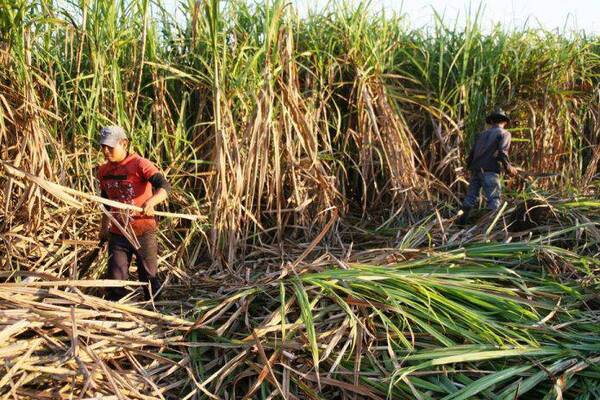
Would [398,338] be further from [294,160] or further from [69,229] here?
[69,229]

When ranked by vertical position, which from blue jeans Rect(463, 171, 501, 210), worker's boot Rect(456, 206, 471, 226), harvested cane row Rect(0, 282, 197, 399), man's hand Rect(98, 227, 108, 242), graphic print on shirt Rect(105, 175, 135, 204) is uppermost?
graphic print on shirt Rect(105, 175, 135, 204)

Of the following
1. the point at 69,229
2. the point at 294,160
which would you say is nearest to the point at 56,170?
the point at 69,229

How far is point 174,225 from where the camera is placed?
137 inches

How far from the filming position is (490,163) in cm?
410

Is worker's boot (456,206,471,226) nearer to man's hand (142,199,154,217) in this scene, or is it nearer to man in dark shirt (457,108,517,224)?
man in dark shirt (457,108,517,224)

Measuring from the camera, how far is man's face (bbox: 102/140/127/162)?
9.37 feet

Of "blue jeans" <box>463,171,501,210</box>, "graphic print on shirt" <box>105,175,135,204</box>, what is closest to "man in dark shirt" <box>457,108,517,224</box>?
"blue jeans" <box>463,171,501,210</box>

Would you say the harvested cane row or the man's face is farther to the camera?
the man's face

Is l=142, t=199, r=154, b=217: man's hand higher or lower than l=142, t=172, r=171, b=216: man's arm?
lower

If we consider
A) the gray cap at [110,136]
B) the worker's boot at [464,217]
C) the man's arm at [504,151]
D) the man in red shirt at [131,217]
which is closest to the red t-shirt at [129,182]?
the man in red shirt at [131,217]

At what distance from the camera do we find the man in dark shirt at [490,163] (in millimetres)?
4094

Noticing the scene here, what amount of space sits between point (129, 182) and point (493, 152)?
2411mm

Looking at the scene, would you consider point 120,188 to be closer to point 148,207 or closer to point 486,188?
point 148,207

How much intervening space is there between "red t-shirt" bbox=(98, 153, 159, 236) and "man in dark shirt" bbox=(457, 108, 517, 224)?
218 centimetres
